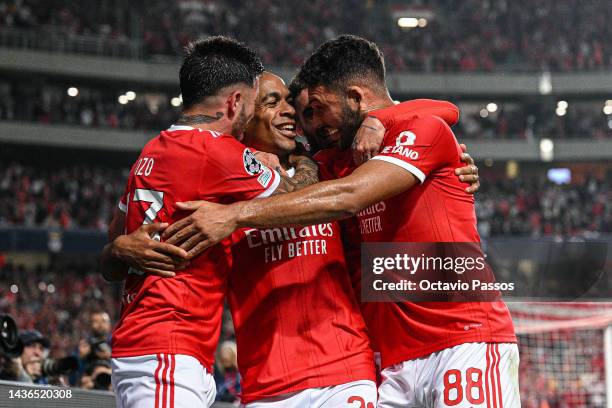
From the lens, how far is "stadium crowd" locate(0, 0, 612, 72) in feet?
120

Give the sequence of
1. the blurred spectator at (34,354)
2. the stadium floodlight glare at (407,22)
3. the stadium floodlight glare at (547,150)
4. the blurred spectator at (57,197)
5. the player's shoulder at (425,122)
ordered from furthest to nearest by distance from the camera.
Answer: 1. the stadium floodlight glare at (407,22)
2. the stadium floodlight glare at (547,150)
3. the blurred spectator at (57,197)
4. the blurred spectator at (34,354)
5. the player's shoulder at (425,122)

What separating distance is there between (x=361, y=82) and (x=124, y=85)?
34.2 metres

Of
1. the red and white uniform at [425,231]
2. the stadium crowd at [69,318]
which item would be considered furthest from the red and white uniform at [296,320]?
the stadium crowd at [69,318]

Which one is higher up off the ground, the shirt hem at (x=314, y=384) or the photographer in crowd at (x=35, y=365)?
the photographer in crowd at (x=35, y=365)

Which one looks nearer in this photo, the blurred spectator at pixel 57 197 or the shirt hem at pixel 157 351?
the shirt hem at pixel 157 351

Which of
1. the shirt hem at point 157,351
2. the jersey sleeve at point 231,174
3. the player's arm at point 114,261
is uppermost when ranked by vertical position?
the jersey sleeve at point 231,174

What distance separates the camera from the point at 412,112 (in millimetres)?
3953

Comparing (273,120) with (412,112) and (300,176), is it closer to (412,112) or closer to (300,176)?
(300,176)

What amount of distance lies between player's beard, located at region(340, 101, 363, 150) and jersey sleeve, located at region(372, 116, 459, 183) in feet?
1.17

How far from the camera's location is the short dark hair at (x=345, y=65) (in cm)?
420

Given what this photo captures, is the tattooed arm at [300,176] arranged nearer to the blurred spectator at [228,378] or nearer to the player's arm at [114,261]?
the player's arm at [114,261]

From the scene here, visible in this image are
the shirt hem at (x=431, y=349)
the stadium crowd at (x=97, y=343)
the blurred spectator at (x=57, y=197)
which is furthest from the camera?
the blurred spectator at (x=57, y=197)

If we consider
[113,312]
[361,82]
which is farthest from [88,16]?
[361,82]

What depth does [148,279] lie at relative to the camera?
11.8 ft
